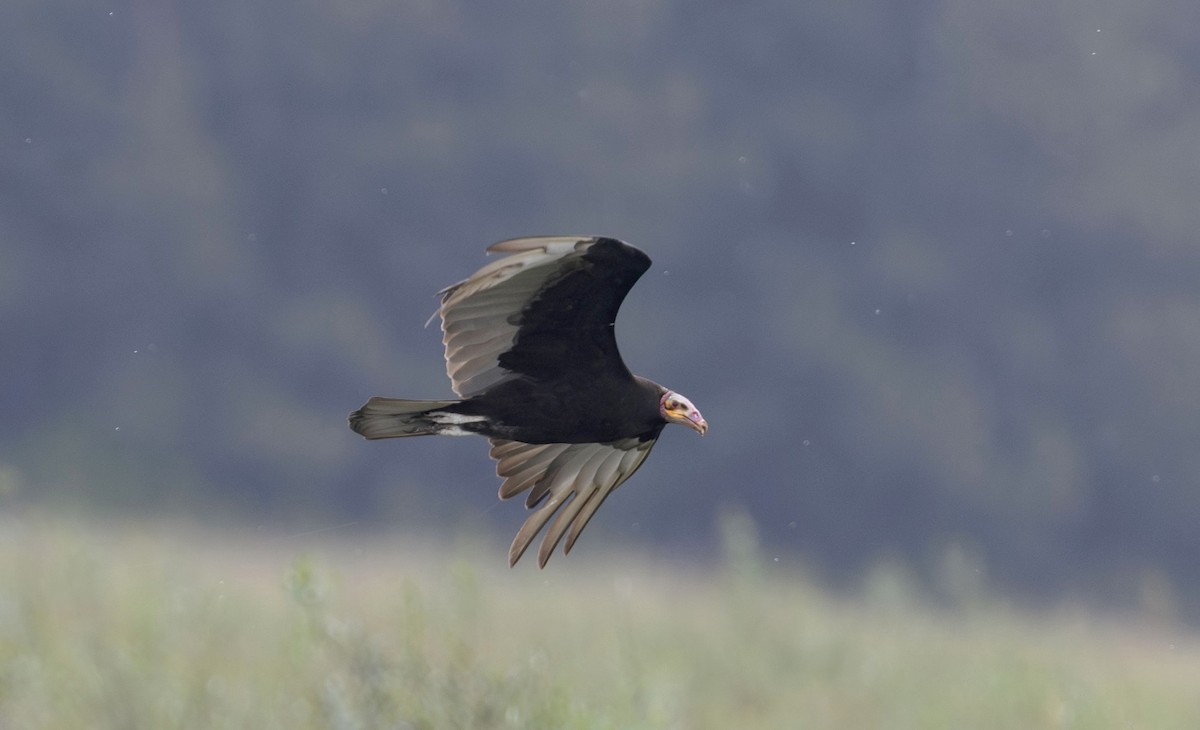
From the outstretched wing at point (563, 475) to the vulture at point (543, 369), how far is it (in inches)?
10.8

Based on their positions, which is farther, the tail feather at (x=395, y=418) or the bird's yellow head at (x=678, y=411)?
the bird's yellow head at (x=678, y=411)

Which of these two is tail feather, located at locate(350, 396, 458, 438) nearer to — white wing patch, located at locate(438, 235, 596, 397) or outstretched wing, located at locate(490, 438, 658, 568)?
white wing patch, located at locate(438, 235, 596, 397)

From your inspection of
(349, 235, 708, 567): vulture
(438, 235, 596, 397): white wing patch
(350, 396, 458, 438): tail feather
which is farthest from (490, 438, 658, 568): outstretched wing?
(350, 396, 458, 438): tail feather

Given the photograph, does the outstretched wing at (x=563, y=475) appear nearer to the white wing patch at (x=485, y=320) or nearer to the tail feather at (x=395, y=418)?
the white wing patch at (x=485, y=320)

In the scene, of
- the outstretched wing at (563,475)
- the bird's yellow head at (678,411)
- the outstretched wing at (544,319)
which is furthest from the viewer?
the outstretched wing at (563,475)

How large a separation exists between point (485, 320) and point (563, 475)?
0.79 m

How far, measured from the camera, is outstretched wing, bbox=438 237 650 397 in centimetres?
509

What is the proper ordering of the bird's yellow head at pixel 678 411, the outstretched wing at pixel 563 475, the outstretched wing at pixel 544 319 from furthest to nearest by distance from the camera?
the outstretched wing at pixel 563 475 → the bird's yellow head at pixel 678 411 → the outstretched wing at pixel 544 319

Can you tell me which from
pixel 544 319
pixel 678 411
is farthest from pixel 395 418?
pixel 678 411

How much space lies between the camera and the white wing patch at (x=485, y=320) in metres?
5.10

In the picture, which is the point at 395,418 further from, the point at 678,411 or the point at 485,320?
the point at 678,411

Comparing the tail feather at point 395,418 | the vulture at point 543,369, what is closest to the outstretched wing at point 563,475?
the vulture at point 543,369

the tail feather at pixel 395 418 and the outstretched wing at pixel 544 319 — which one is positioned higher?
the outstretched wing at pixel 544 319

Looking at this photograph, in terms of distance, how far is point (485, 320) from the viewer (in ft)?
17.6
